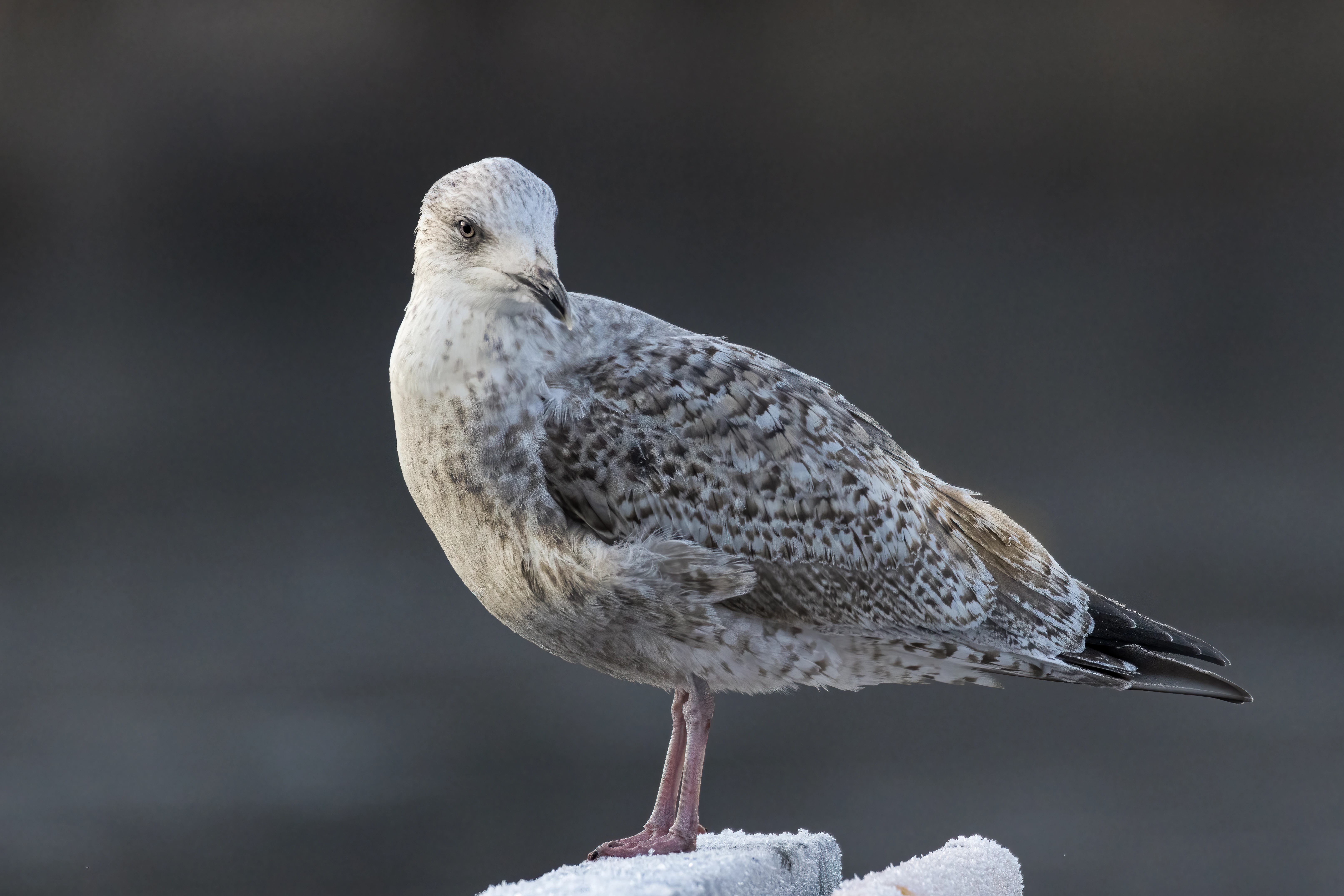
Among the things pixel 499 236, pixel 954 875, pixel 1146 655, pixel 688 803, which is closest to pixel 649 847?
pixel 688 803

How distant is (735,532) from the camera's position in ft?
9.86

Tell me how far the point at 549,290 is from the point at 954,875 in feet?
5.65

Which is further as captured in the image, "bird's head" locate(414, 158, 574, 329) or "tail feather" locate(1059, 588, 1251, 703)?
"tail feather" locate(1059, 588, 1251, 703)

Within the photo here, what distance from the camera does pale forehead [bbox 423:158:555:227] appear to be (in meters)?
2.83

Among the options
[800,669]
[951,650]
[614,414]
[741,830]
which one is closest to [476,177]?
[614,414]

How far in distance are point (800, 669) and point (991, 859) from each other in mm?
781

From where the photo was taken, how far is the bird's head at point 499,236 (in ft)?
9.12

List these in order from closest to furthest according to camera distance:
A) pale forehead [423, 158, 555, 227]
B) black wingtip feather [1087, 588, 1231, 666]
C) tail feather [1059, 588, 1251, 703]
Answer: pale forehead [423, 158, 555, 227] < tail feather [1059, 588, 1251, 703] < black wingtip feather [1087, 588, 1231, 666]

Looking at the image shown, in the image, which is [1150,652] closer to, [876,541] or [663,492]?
[876,541]

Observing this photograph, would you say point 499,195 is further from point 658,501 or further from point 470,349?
point 658,501

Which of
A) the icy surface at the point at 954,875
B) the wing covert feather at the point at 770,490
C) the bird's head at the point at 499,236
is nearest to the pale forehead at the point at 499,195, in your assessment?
the bird's head at the point at 499,236

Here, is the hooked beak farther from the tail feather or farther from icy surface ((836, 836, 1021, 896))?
the tail feather

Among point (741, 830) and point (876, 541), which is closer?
point (876, 541)

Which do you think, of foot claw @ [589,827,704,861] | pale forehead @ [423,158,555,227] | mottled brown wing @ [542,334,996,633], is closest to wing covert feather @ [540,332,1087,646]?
mottled brown wing @ [542,334,996,633]
